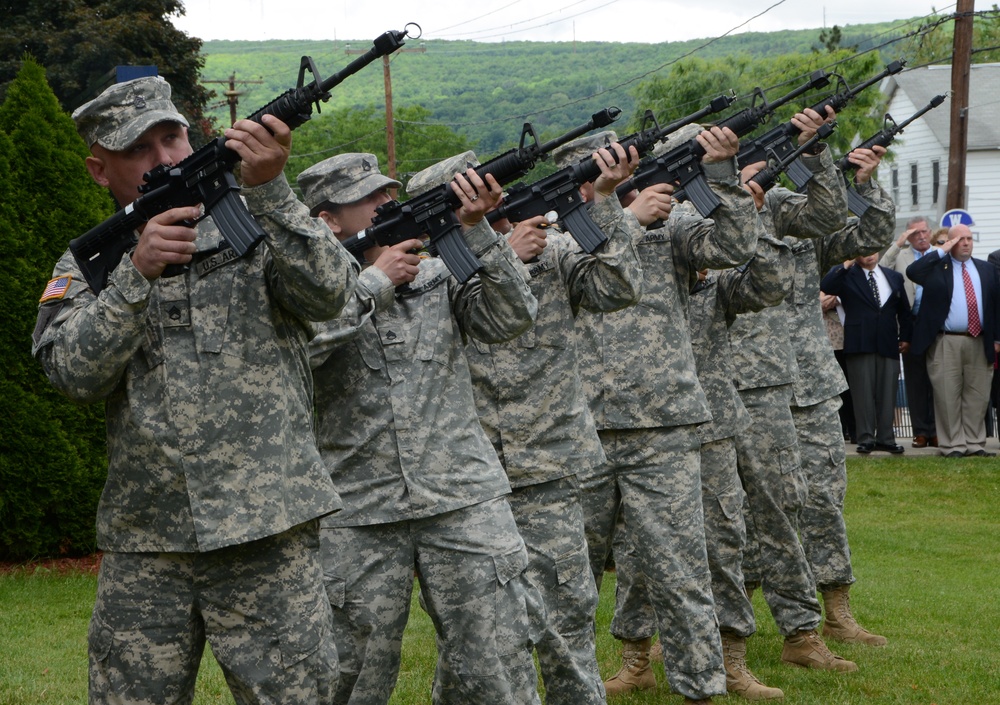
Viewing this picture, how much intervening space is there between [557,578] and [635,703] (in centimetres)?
157

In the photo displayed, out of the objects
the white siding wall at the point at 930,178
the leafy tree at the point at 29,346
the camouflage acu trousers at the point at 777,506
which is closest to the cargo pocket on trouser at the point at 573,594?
the camouflage acu trousers at the point at 777,506

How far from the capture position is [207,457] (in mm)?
3922

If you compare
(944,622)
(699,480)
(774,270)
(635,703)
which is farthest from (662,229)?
(944,622)

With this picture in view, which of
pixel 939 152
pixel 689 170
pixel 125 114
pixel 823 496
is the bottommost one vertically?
pixel 939 152

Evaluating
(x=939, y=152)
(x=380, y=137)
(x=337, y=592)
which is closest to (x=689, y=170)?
(x=337, y=592)

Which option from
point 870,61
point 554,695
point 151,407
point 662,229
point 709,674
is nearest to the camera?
point 151,407

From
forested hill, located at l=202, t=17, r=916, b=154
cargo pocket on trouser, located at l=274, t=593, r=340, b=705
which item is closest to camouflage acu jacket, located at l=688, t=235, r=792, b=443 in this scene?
cargo pocket on trouser, located at l=274, t=593, r=340, b=705

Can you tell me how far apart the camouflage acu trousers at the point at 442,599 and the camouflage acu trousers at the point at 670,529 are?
4.93 ft

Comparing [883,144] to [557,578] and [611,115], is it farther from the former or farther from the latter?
[557,578]

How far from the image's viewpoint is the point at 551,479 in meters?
5.85

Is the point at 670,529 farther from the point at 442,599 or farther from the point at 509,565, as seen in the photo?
the point at 442,599

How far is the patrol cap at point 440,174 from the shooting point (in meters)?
5.73

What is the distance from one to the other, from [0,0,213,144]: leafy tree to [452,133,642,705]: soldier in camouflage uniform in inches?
614

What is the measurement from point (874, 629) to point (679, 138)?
11.7 ft
